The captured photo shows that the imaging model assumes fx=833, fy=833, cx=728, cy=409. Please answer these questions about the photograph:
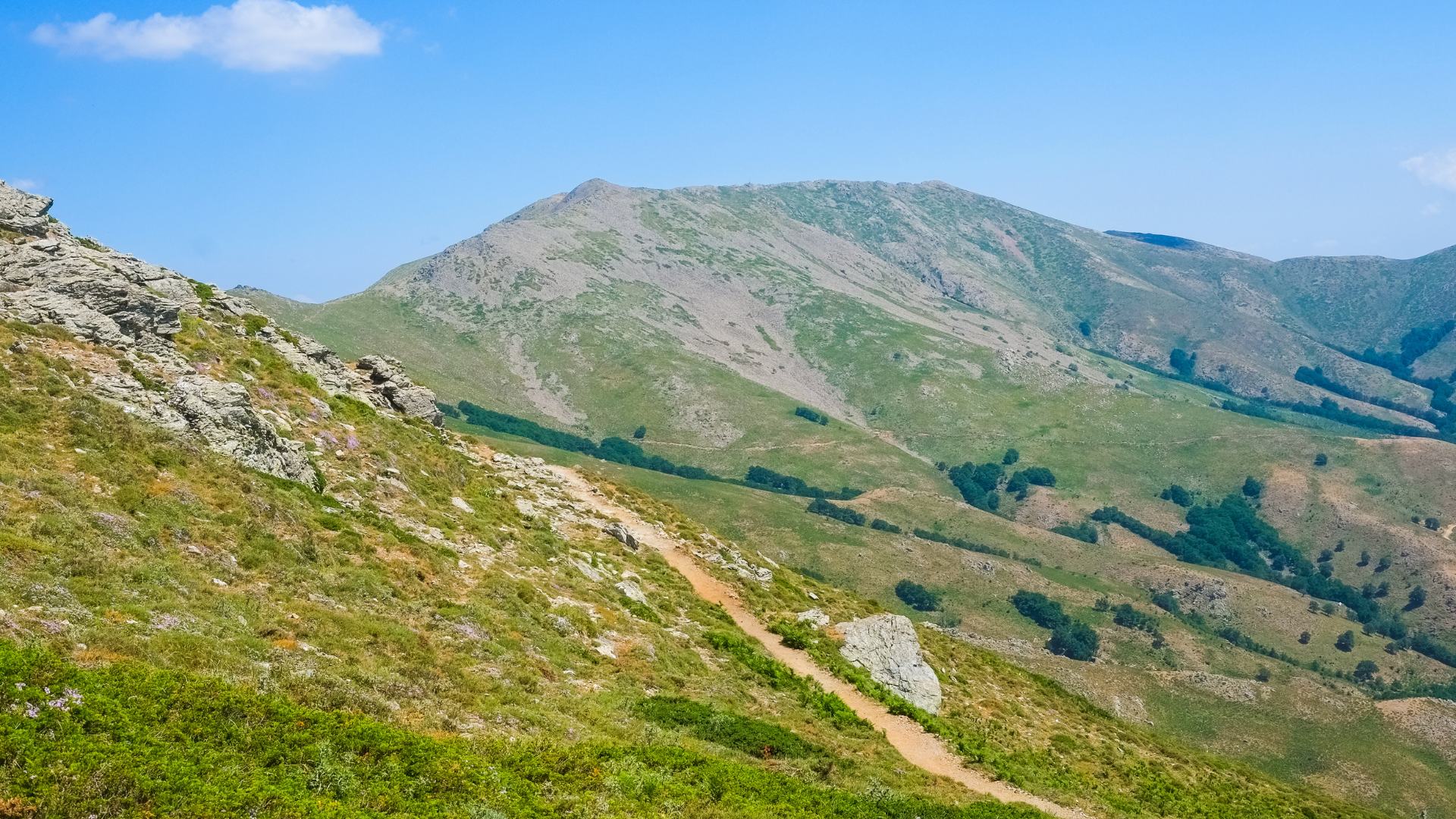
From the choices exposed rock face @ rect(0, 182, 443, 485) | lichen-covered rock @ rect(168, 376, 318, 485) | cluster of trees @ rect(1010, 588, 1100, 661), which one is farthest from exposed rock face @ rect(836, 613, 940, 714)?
cluster of trees @ rect(1010, 588, 1100, 661)

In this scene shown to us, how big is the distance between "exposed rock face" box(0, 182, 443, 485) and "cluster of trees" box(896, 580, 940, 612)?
123 metres

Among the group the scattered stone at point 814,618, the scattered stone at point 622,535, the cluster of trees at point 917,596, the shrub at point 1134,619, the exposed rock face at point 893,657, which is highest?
the scattered stone at point 622,535

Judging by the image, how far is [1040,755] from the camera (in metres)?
37.5

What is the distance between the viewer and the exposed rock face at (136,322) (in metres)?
32.1

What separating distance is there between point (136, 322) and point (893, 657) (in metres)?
39.1

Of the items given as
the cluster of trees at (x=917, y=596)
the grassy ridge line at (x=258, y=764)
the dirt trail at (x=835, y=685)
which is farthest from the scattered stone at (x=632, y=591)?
the cluster of trees at (x=917, y=596)

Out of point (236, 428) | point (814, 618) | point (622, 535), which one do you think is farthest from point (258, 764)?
point (814, 618)

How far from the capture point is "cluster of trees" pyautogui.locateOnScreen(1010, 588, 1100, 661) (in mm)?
145625

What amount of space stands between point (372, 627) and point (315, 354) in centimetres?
3377

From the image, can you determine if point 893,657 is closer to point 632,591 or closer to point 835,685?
point 835,685

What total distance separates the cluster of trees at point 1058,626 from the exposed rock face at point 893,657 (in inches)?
4362

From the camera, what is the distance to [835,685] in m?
37.9

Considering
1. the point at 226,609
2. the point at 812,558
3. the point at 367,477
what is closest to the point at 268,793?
the point at 226,609

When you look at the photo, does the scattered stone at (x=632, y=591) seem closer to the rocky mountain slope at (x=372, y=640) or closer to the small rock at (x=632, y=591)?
the small rock at (x=632, y=591)
